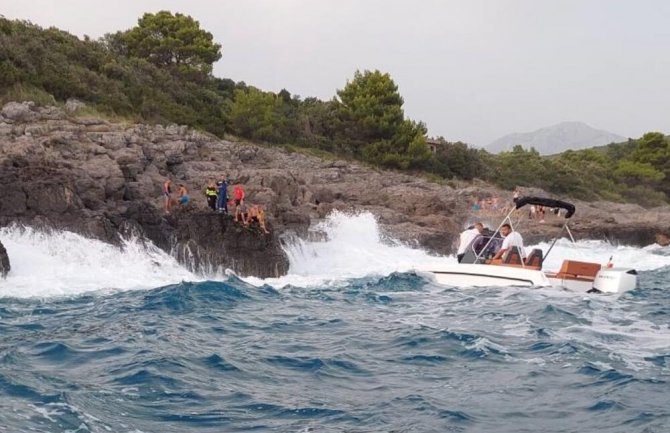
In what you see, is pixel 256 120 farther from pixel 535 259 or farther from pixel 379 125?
pixel 535 259

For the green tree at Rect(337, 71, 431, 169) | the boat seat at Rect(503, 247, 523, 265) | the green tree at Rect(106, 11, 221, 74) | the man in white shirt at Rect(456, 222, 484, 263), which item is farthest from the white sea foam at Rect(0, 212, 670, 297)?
the green tree at Rect(106, 11, 221, 74)

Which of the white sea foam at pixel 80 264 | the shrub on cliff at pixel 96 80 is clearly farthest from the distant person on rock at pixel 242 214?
the shrub on cliff at pixel 96 80

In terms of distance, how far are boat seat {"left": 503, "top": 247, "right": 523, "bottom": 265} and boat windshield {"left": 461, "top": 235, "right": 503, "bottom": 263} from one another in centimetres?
79

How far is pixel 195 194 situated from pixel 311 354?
62.6 ft

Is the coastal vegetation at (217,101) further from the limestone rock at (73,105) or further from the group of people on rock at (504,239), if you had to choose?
the group of people on rock at (504,239)

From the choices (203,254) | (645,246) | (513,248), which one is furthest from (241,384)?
(645,246)

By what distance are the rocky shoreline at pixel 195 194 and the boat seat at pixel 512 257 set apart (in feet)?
→ 24.5

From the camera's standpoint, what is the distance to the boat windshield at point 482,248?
21453 millimetres

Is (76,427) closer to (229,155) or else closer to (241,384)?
(241,384)

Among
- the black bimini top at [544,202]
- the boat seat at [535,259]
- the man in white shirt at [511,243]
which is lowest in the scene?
the boat seat at [535,259]

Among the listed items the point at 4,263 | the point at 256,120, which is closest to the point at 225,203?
the point at 4,263

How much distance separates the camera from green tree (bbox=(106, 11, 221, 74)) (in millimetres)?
64312

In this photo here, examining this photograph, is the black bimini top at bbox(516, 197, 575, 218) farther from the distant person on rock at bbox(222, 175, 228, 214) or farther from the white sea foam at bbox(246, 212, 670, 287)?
the distant person on rock at bbox(222, 175, 228, 214)

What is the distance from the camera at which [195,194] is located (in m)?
30.4
